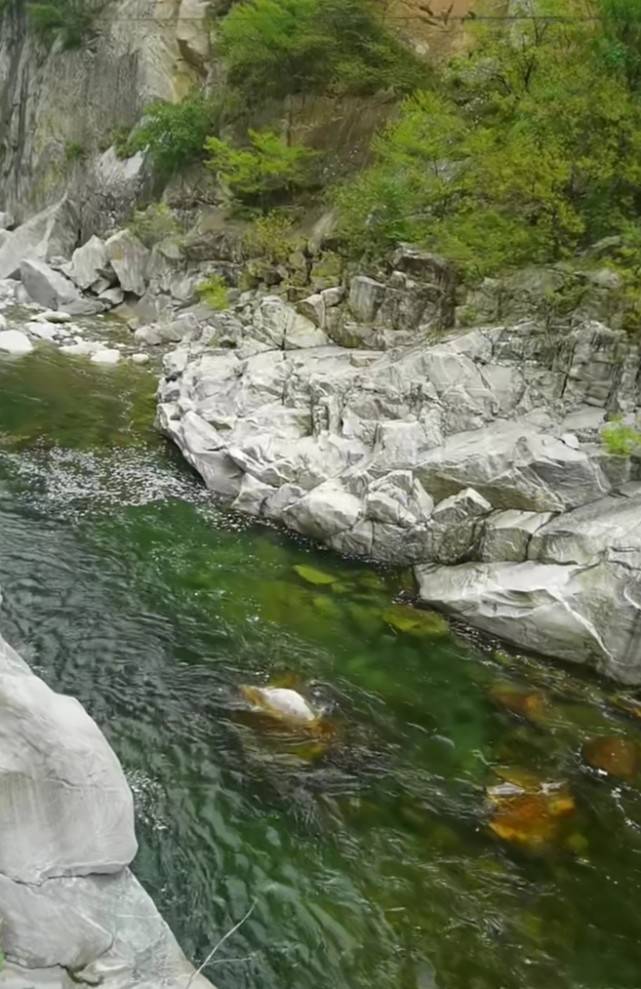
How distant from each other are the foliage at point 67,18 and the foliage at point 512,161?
2405cm

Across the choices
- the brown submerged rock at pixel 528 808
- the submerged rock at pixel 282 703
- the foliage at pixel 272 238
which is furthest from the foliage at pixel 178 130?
the brown submerged rock at pixel 528 808

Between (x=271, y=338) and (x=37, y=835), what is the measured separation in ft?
50.1

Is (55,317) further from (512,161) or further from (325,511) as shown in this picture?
(512,161)

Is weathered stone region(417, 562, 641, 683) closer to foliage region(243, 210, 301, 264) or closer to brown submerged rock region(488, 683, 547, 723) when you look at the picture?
brown submerged rock region(488, 683, 547, 723)

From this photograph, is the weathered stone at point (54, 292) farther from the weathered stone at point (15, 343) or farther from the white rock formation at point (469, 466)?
the white rock formation at point (469, 466)

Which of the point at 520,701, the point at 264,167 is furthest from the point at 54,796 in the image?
the point at 264,167

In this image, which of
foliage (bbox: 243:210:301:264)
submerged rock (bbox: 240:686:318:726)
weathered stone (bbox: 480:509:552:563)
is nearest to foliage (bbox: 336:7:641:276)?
foliage (bbox: 243:210:301:264)

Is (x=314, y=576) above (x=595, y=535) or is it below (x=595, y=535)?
below

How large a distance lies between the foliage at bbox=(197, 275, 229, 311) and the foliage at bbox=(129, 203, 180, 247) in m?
5.19

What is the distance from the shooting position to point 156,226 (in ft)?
93.1

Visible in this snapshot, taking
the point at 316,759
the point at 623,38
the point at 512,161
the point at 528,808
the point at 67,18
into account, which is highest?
the point at 67,18

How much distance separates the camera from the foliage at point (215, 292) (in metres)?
22.8

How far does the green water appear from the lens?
19.3 feet

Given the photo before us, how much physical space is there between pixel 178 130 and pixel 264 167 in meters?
6.72
